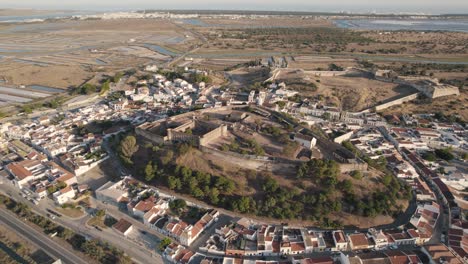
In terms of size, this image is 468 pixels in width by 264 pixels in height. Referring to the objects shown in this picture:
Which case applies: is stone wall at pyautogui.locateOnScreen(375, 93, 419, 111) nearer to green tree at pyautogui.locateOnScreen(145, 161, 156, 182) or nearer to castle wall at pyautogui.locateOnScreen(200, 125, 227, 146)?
castle wall at pyautogui.locateOnScreen(200, 125, 227, 146)

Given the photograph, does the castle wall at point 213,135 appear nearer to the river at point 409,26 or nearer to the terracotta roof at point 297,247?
the terracotta roof at point 297,247

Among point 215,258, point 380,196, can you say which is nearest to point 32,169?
point 215,258

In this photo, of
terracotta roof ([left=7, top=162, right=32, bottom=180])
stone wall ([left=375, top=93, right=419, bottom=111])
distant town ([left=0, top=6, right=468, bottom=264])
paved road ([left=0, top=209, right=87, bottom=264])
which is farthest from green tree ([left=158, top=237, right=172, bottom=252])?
stone wall ([left=375, top=93, right=419, bottom=111])

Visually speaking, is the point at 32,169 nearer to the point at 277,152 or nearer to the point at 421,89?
the point at 277,152

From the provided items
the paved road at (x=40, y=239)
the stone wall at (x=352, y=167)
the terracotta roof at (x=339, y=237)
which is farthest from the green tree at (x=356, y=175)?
the paved road at (x=40, y=239)

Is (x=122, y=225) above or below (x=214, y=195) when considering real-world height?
below

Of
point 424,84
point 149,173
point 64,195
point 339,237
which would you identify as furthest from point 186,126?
point 424,84

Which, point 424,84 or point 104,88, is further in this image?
point 104,88

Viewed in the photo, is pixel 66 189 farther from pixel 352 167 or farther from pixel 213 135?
pixel 352 167
